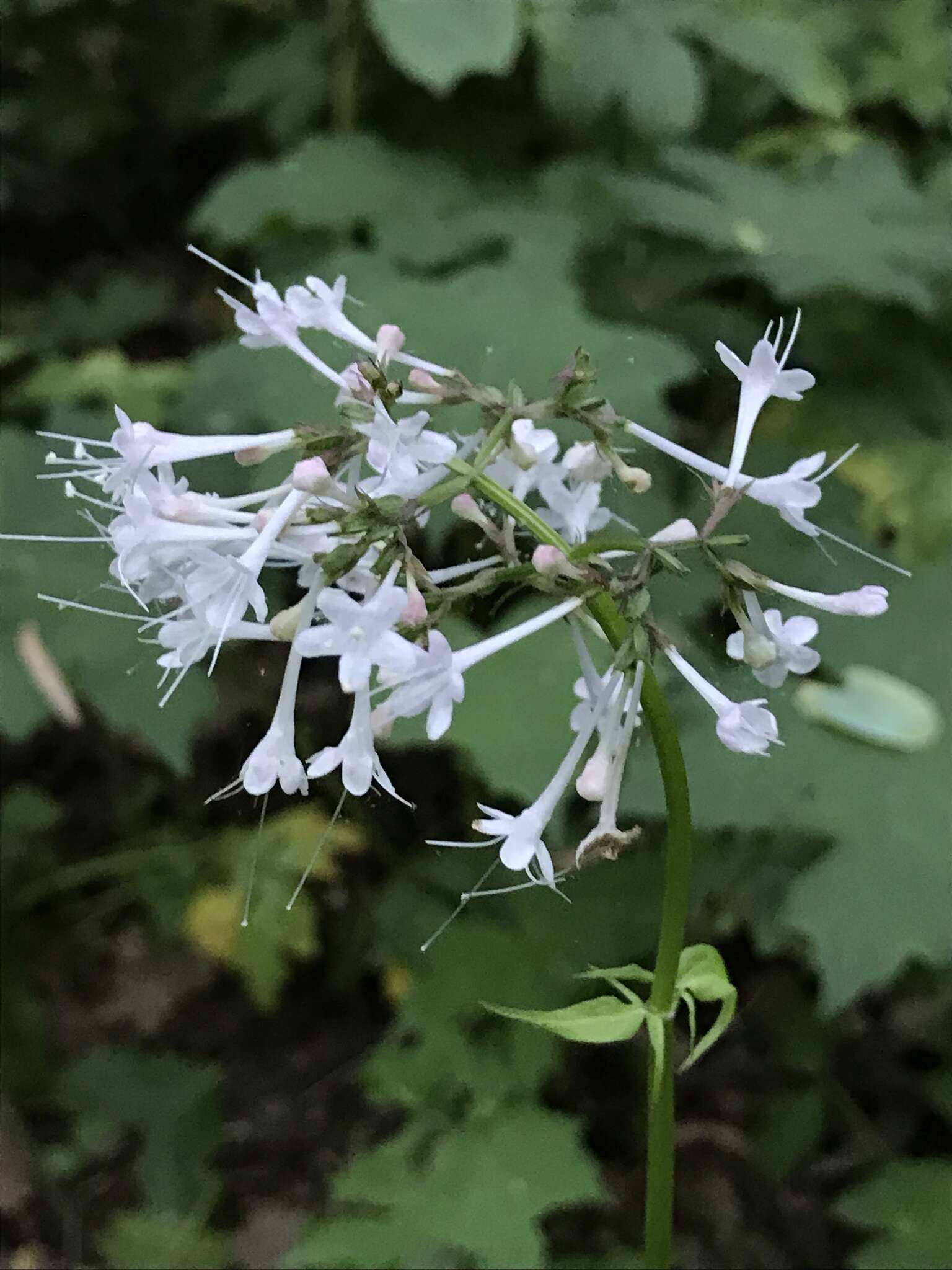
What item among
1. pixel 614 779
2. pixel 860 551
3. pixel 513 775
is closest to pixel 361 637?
pixel 614 779

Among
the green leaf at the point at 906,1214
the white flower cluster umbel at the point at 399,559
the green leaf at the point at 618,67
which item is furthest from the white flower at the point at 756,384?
the green leaf at the point at 618,67

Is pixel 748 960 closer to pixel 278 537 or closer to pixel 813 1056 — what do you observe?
pixel 813 1056

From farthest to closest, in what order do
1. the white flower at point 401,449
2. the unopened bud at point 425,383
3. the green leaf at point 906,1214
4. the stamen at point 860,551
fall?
1. the green leaf at point 906,1214
2. the stamen at point 860,551
3. the unopened bud at point 425,383
4. the white flower at point 401,449

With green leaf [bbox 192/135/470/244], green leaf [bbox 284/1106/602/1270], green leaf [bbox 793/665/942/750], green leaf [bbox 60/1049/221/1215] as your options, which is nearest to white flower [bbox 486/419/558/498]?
green leaf [bbox 793/665/942/750]

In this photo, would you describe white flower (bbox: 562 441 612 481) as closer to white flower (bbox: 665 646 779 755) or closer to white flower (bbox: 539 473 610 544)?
white flower (bbox: 539 473 610 544)

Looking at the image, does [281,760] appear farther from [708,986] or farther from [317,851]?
[708,986]

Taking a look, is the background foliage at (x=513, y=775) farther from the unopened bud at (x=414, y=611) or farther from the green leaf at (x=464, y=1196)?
the unopened bud at (x=414, y=611)
